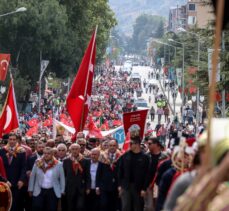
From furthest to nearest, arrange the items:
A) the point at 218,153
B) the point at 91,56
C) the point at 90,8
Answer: the point at 90,8 < the point at 91,56 < the point at 218,153

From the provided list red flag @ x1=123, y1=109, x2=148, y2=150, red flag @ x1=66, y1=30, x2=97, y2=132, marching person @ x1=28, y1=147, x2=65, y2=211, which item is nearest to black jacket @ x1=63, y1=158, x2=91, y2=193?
marching person @ x1=28, y1=147, x2=65, y2=211

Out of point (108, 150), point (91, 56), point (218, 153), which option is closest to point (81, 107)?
point (91, 56)

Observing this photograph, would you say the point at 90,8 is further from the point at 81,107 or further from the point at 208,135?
the point at 208,135

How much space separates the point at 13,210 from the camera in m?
16.5

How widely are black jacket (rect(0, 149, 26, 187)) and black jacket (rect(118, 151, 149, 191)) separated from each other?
162 centimetres

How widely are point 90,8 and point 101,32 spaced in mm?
3697

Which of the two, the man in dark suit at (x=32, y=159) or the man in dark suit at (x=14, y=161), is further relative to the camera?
the man in dark suit at (x=32, y=159)

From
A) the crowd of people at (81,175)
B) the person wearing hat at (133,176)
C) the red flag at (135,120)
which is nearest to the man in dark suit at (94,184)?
the crowd of people at (81,175)

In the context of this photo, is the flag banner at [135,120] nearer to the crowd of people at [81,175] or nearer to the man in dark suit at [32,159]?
the crowd of people at [81,175]

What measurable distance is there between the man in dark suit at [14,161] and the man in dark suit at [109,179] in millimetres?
1135

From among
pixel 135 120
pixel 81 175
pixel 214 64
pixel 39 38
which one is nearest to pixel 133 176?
pixel 81 175

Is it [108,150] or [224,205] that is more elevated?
[224,205]

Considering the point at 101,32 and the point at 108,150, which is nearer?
the point at 108,150

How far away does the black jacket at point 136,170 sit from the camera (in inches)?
582
